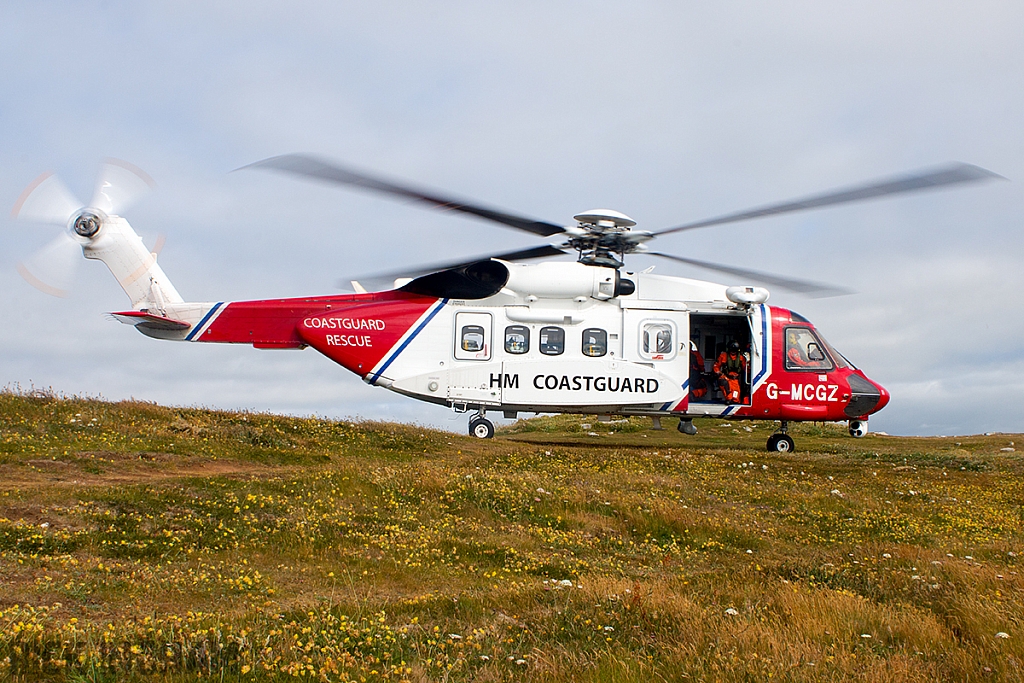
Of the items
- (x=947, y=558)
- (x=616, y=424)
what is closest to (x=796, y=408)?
(x=616, y=424)

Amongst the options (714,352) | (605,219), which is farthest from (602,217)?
(714,352)

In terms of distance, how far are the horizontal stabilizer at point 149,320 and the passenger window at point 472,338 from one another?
329 inches

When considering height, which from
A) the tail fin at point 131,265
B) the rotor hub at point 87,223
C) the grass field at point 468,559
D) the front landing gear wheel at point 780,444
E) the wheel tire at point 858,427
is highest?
the rotor hub at point 87,223

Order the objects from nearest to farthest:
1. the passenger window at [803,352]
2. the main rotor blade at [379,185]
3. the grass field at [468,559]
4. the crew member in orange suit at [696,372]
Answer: the grass field at [468,559]
the main rotor blade at [379,185]
the passenger window at [803,352]
the crew member in orange suit at [696,372]

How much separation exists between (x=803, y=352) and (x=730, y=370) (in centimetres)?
233

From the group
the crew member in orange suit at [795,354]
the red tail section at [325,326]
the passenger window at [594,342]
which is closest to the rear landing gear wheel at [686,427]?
the crew member in orange suit at [795,354]

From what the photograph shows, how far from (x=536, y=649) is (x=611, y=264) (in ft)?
60.3

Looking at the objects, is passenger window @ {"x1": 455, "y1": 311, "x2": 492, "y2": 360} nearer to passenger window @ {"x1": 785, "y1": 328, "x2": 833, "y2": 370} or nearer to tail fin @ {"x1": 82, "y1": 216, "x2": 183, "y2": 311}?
tail fin @ {"x1": 82, "y1": 216, "x2": 183, "y2": 311}

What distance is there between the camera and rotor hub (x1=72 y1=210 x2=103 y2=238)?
24.1 meters

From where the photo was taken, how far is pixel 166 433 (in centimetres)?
1830

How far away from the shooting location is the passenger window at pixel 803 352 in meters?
25.5

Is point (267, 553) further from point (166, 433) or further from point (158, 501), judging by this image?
point (166, 433)

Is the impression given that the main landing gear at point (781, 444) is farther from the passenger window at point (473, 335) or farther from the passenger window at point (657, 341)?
the passenger window at point (473, 335)

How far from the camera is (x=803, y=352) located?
2559 centimetres
